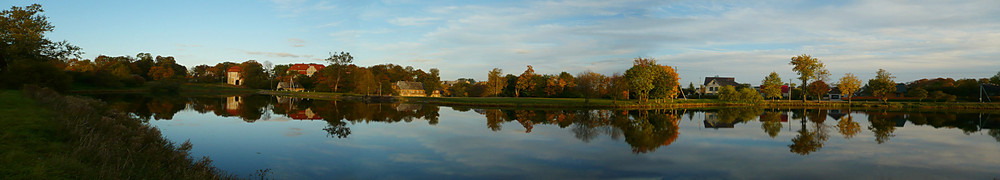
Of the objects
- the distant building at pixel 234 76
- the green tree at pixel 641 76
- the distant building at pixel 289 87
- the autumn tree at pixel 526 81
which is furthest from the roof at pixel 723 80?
the distant building at pixel 234 76

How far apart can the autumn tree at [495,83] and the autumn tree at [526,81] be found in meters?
3.01

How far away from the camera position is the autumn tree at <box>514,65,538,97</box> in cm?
7863

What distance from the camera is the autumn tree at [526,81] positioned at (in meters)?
78.6

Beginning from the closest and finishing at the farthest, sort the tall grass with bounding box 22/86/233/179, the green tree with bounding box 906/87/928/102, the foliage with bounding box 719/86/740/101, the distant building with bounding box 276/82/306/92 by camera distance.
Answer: the tall grass with bounding box 22/86/233/179 → the foliage with bounding box 719/86/740/101 → the green tree with bounding box 906/87/928/102 → the distant building with bounding box 276/82/306/92

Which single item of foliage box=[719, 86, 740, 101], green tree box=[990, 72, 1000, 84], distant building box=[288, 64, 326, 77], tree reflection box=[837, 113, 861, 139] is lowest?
tree reflection box=[837, 113, 861, 139]

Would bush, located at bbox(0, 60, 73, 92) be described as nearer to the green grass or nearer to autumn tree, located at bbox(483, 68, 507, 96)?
the green grass

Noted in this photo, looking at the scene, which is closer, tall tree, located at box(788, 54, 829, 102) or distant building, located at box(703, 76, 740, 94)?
tall tree, located at box(788, 54, 829, 102)

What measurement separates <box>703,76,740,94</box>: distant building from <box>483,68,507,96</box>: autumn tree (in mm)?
55591

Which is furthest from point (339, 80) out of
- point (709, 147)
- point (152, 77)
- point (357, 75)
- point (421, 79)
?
point (709, 147)

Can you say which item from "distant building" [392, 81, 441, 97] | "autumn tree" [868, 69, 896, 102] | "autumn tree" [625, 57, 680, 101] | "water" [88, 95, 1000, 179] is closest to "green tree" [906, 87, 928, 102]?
"autumn tree" [868, 69, 896, 102]

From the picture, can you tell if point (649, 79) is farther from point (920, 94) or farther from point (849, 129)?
point (920, 94)

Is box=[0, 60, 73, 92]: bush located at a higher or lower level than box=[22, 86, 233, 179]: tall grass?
higher

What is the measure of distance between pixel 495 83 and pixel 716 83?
59608mm

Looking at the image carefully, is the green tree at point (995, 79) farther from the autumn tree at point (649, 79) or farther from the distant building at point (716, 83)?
the autumn tree at point (649, 79)
